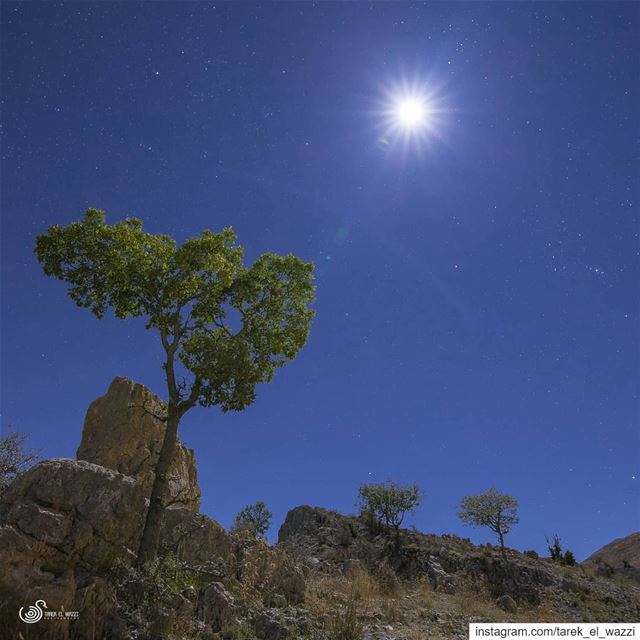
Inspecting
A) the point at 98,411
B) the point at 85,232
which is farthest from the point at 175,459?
the point at 85,232

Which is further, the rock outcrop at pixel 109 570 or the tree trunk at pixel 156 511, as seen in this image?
the tree trunk at pixel 156 511

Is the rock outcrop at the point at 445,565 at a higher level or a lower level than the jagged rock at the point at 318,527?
lower

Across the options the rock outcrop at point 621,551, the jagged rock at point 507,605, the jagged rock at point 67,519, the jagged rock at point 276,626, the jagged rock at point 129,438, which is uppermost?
the rock outcrop at point 621,551

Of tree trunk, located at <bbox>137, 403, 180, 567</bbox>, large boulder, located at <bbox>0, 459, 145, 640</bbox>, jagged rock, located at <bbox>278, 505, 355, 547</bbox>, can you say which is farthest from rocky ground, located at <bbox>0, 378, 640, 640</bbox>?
jagged rock, located at <bbox>278, 505, 355, 547</bbox>

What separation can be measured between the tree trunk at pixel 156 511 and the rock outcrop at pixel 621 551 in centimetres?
9615

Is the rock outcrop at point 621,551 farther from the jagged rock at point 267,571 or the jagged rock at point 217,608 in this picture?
the jagged rock at point 217,608

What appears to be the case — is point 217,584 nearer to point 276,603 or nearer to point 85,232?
point 276,603

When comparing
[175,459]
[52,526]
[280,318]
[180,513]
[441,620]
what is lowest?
[441,620]

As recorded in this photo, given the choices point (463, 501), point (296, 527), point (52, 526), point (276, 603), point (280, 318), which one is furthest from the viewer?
point (463, 501)

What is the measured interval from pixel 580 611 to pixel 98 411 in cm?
2595

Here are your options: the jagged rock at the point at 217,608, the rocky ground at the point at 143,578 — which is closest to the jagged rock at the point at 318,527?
the rocky ground at the point at 143,578

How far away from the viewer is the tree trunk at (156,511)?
11564 millimetres

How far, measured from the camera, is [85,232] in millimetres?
14711

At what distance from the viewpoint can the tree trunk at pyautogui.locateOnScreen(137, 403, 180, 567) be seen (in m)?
11.6
